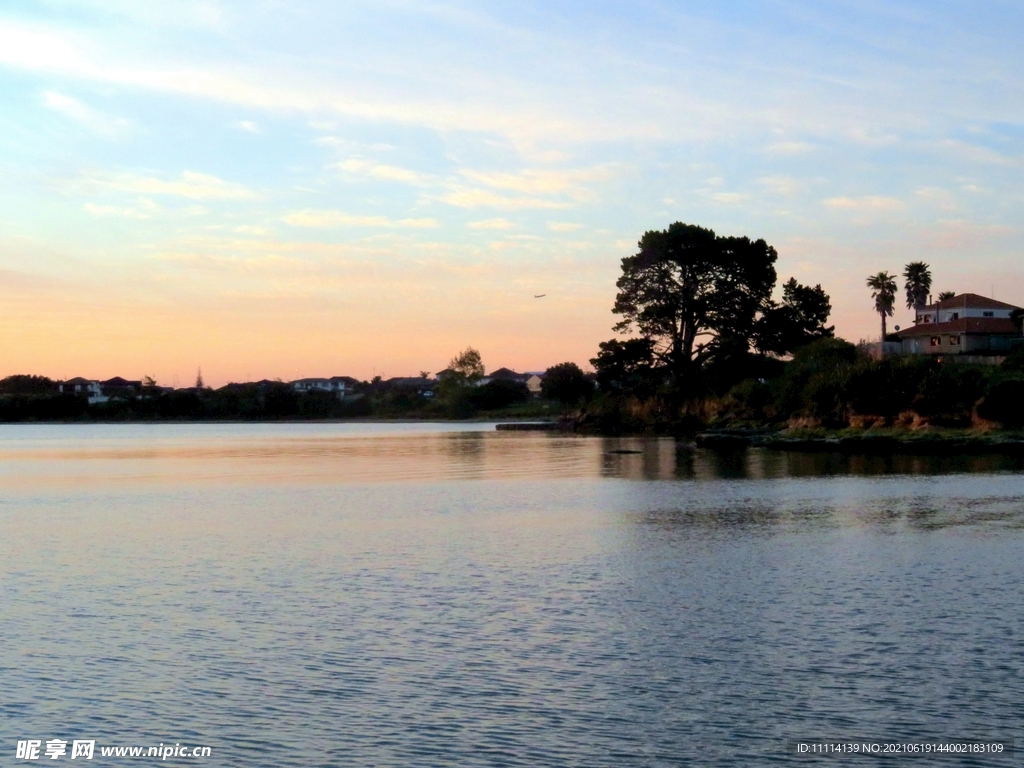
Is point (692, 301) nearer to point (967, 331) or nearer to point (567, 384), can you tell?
point (967, 331)

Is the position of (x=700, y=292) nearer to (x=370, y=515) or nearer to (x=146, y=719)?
(x=370, y=515)

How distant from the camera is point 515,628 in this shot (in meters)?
17.4

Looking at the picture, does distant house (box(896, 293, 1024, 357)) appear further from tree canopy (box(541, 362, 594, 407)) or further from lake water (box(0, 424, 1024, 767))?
lake water (box(0, 424, 1024, 767))

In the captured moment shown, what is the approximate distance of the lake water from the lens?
41.3ft

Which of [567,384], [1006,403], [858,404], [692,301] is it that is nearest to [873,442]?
[858,404]

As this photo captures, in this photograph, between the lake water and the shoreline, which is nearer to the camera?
the lake water

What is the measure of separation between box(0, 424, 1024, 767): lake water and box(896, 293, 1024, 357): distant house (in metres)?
61.8

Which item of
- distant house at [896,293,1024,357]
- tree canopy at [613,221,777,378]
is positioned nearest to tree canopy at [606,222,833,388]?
tree canopy at [613,221,777,378]

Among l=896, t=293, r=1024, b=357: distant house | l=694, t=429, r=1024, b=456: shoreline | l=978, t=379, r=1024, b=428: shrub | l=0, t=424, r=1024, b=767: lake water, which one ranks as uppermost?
Result: l=896, t=293, r=1024, b=357: distant house

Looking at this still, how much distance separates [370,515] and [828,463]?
101 ft

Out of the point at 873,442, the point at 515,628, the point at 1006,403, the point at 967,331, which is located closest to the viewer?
the point at 515,628

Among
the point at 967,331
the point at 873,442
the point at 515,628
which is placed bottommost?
the point at 515,628

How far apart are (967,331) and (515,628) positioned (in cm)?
8739

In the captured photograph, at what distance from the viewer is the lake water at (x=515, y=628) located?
1259cm
